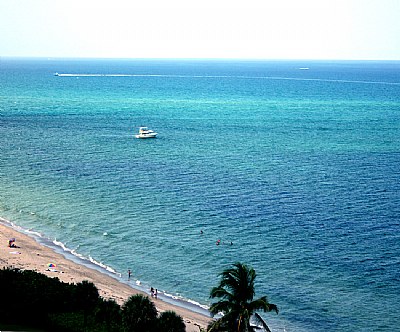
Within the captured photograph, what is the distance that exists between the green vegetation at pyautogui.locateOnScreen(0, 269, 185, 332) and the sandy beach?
6.75 m

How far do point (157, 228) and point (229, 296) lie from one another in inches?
→ 1378

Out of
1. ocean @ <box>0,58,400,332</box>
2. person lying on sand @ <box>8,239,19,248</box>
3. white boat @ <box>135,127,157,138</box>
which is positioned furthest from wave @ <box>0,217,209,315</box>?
white boat @ <box>135,127,157,138</box>

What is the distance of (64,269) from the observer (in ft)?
185

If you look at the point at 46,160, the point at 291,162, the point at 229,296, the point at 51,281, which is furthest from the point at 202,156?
the point at 229,296

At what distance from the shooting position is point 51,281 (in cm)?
4472

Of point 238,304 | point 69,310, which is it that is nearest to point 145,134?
point 69,310

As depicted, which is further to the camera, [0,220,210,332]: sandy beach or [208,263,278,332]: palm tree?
[0,220,210,332]: sandy beach

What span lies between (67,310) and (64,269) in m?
14.6

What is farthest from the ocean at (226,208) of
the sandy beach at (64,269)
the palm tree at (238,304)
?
the palm tree at (238,304)

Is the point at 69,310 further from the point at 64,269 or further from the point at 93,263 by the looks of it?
the point at 93,263

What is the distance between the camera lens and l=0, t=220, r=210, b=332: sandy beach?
49188mm

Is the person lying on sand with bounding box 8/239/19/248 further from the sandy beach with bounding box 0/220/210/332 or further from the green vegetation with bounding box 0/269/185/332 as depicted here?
the green vegetation with bounding box 0/269/185/332

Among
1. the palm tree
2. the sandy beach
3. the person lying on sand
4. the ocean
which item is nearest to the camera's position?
the palm tree

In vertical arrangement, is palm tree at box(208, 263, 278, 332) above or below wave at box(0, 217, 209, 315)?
below
